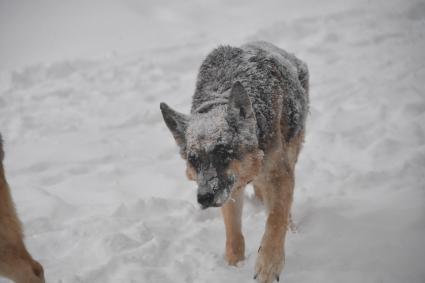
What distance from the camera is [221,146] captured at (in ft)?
10.4

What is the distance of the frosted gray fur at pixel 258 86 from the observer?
3.65 metres

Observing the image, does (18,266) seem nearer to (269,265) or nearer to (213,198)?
(213,198)

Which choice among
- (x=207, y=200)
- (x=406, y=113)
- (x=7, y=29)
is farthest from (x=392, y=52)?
(x=7, y=29)

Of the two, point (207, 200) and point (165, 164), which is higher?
point (207, 200)

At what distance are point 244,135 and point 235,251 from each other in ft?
4.63

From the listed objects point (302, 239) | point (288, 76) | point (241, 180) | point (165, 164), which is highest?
point (288, 76)

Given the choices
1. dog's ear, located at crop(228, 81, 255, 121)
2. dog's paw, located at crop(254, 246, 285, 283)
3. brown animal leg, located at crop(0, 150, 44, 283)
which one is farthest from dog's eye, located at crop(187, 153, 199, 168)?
brown animal leg, located at crop(0, 150, 44, 283)

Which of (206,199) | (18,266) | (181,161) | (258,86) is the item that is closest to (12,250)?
(18,266)

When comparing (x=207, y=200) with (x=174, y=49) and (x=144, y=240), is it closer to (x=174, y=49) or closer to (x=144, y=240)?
(x=144, y=240)

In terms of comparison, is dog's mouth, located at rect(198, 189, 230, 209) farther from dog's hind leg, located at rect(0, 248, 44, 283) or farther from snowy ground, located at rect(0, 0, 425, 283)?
dog's hind leg, located at rect(0, 248, 44, 283)

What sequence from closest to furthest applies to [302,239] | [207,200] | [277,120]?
[207,200] → [277,120] → [302,239]

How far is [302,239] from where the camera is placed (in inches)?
167

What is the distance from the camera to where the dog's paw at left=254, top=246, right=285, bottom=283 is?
11.4 feet

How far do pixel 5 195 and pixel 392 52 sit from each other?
8.52 m
